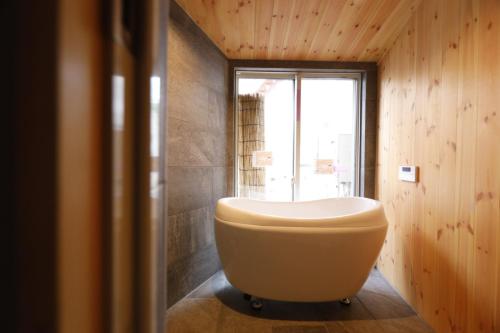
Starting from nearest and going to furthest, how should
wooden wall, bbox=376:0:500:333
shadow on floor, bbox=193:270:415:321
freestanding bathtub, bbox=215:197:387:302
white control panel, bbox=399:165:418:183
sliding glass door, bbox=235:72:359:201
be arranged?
wooden wall, bbox=376:0:500:333
freestanding bathtub, bbox=215:197:387:302
shadow on floor, bbox=193:270:415:321
white control panel, bbox=399:165:418:183
sliding glass door, bbox=235:72:359:201

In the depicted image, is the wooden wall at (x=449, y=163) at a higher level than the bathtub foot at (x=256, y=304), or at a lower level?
higher

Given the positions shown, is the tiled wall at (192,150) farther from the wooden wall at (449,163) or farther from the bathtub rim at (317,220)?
the wooden wall at (449,163)

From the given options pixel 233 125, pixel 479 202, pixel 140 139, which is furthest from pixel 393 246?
pixel 140 139

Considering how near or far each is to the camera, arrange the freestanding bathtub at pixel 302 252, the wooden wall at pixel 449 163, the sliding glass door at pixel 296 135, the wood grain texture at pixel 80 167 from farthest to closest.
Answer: the sliding glass door at pixel 296 135 < the freestanding bathtub at pixel 302 252 < the wooden wall at pixel 449 163 < the wood grain texture at pixel 80 167

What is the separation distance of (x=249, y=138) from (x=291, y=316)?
5.48ft

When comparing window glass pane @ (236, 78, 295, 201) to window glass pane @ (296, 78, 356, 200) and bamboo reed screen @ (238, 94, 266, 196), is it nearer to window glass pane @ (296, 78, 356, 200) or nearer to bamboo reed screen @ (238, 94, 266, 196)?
bamboo reed screen @ (238, 94, 266, 196)

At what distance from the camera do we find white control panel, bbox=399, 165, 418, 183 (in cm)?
173

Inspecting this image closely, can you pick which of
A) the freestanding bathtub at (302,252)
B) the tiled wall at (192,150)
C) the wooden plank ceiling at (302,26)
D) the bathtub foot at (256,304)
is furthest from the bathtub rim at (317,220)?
the wooden plank ceiling at (302,26)

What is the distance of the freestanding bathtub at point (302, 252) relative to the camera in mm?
1479

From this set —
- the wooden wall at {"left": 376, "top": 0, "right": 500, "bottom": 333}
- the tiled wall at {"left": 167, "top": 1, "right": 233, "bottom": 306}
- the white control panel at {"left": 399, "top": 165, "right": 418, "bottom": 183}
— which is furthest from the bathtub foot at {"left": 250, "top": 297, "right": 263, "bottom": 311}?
the white control panel at {"left": 399, "top": 165, "right": 418, "bottom": 183}

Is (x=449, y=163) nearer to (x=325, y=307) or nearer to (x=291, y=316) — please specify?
(x=325, y=307)

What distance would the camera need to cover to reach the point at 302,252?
1.49 m

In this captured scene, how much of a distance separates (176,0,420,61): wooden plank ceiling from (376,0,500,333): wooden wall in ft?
0.68

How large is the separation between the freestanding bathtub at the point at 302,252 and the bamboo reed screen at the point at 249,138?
1036 mm
